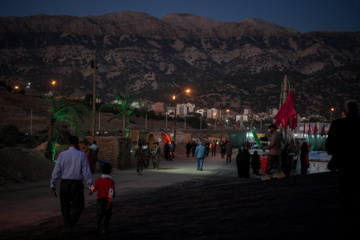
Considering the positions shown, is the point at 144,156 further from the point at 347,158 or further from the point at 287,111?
the point at 347,158

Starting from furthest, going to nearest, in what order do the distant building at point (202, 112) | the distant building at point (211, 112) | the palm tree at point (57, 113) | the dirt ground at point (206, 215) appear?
the distant building at point (202, 112) < the distant building at point (211, 112) < the palm tree at point (57, 113) < the dirt ground at point (206, 215)

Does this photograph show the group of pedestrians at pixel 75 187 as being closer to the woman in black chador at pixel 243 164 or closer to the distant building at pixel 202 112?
the woman in black chador at pixel 243 164

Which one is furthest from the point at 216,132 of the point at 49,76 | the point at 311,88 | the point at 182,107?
the point at 49,76

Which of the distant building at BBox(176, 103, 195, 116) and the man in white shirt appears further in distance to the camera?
the distant building at BBox(176, 103, 195, 116)

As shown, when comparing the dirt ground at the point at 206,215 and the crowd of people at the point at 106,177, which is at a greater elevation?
the crowd of people at the point at 106,177

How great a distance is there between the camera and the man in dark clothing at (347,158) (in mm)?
5836

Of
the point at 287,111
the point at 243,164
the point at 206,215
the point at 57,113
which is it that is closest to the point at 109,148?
the point at 57,113

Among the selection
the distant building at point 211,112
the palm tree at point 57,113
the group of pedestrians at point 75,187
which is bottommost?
the group of pedestrians at point 75,187

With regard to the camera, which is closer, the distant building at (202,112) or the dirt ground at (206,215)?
the dirt ground at (206,215)

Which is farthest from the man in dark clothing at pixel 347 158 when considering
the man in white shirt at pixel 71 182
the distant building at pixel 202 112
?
the distant building at pixel 202 112

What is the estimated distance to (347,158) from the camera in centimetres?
596

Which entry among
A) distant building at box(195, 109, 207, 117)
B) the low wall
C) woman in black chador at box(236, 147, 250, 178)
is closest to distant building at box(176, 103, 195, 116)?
distant building at box(195, 109, 207, 117)

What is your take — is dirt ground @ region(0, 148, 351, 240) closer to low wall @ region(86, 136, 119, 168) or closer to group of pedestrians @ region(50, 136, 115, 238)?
group of pedestrians @ region(50, 136, 115, 238)

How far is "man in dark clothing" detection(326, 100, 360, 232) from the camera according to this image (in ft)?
19.1
